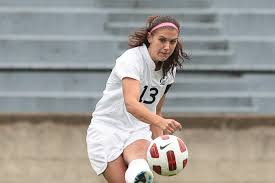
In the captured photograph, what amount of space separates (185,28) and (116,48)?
0.95m

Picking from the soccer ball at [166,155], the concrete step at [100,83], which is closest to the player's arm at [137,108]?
the soccer ball at [166,155]

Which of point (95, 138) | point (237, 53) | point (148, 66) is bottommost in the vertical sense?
point (237, 53)

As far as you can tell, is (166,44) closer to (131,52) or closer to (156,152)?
(131,52)

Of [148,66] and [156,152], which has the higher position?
[148,66]

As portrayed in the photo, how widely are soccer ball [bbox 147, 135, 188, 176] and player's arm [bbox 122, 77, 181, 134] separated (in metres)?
0.18

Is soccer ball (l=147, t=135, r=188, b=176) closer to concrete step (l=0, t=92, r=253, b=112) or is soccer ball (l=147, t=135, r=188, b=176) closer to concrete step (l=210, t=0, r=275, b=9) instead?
concrete step (l=0, t=92, r=253, b=112)

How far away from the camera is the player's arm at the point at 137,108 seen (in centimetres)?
579

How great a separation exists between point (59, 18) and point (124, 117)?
598 centimetres

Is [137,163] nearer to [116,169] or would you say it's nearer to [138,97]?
[116,169]

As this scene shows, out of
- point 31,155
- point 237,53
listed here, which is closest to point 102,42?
point 237,53

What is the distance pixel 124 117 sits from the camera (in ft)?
21.0

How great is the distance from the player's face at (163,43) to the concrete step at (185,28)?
5.96 meters

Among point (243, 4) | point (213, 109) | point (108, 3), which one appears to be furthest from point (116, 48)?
point (243, 4)

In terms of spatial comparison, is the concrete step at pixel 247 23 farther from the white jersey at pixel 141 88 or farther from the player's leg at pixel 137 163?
Result: the player's leg at pixel 137 163
